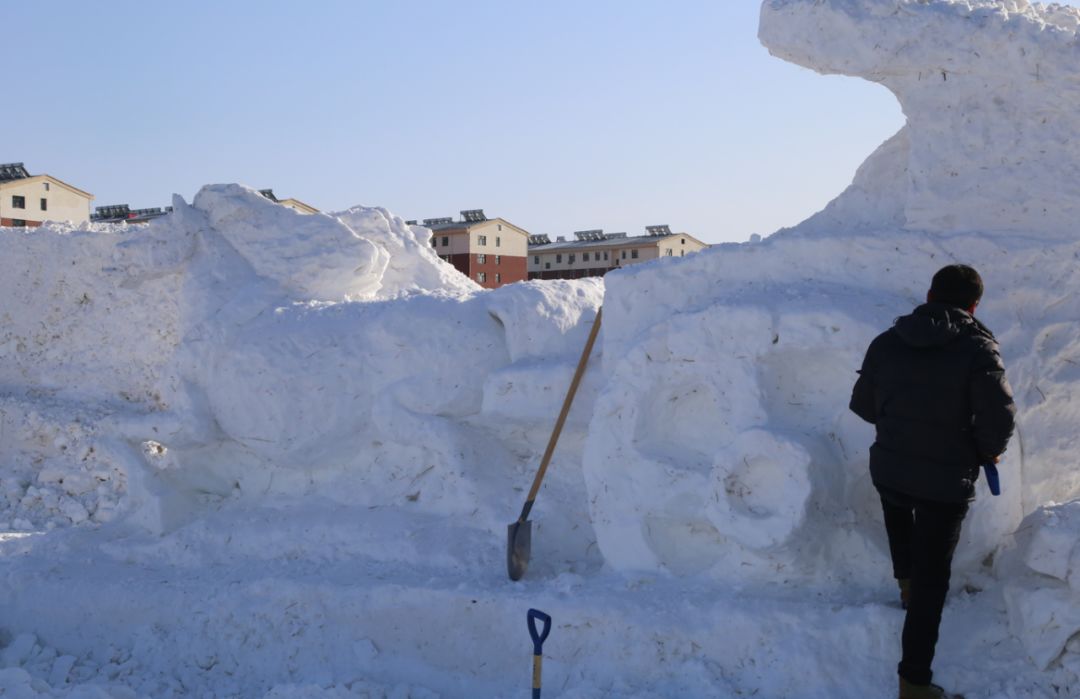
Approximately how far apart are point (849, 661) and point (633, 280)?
2113 millimetres

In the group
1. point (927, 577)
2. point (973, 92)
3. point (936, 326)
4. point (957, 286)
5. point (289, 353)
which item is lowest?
point (927, 577)

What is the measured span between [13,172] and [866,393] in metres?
23.3

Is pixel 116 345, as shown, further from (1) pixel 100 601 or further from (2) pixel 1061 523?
(2) pixel 1061 523

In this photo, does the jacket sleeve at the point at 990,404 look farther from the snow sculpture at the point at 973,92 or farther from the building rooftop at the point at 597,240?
the building rooftop at the point at 597,240

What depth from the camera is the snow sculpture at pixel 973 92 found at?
4.28m

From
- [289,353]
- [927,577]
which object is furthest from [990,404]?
[289,353]

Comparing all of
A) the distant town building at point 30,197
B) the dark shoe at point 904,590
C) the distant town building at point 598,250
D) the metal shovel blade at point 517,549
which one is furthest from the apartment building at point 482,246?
the dark shoe at point 904,590

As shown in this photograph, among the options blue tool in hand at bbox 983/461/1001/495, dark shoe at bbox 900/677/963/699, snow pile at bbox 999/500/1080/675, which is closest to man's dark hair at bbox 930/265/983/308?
blue tool in hand at bbox 983/461/1001/495

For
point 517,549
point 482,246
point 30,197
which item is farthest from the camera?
point 482,246

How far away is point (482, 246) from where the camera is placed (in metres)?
28.6

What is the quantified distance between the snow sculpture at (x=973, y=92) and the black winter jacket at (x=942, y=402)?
1034 mm

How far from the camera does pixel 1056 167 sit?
14.1 ft

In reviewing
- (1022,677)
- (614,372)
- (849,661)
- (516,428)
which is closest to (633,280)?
(614,372)

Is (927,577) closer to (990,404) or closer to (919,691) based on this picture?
(919,691)
